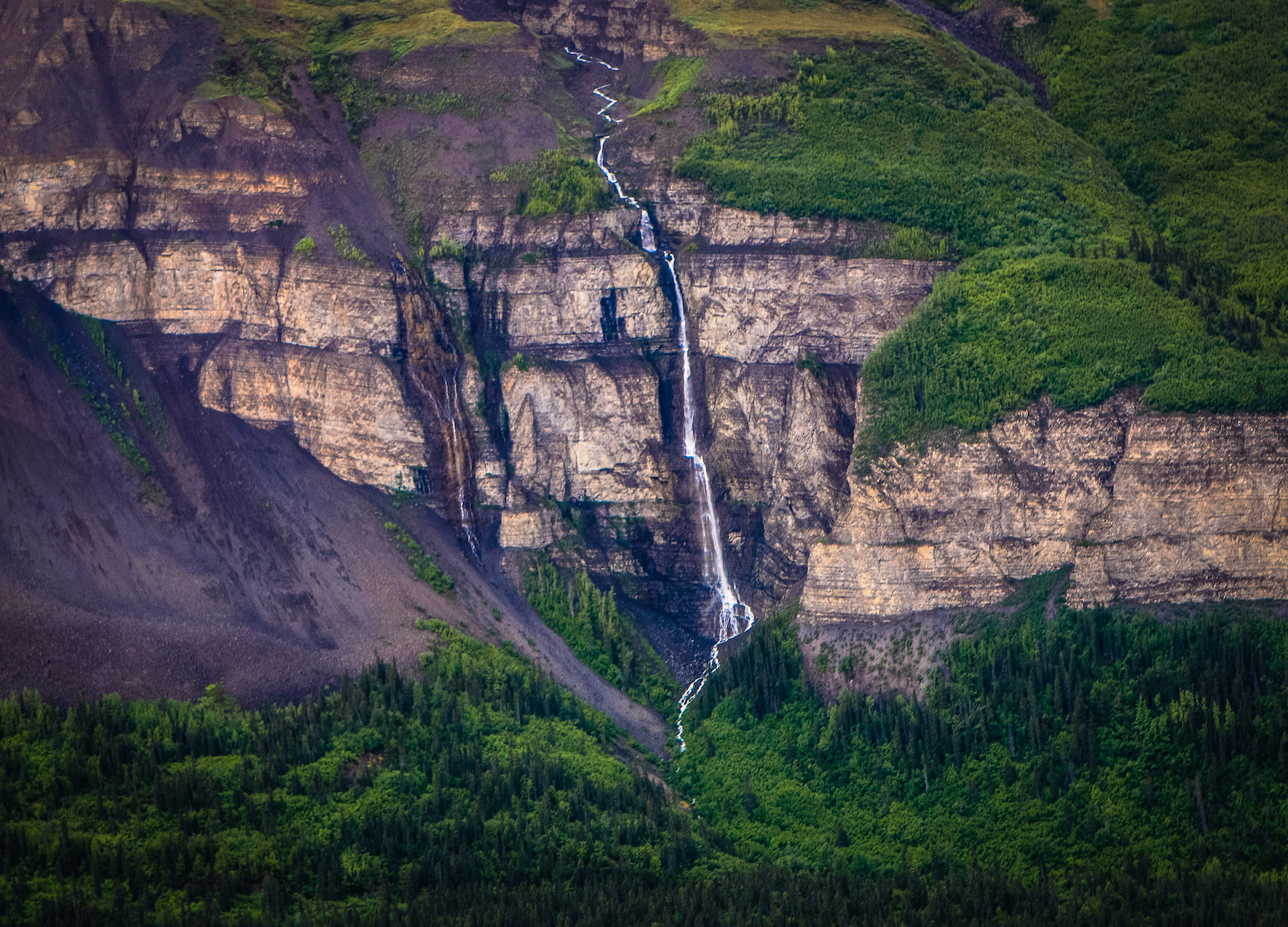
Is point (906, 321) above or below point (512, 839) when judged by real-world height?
above

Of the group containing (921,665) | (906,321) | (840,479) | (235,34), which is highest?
(235,34)

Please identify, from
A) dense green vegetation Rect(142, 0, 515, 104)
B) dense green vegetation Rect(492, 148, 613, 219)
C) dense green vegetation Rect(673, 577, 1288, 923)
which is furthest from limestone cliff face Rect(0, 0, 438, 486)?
dense green vegetation Rect(673, 577, 1288, 923)

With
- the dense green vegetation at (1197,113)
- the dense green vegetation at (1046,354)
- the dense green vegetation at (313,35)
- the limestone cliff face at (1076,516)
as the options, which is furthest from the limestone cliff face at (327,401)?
the dense green vegetation at (1197,113)

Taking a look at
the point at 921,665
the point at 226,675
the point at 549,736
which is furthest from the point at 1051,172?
the point at 226,675

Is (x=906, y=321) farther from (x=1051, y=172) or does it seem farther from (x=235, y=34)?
(x=235, y=34)

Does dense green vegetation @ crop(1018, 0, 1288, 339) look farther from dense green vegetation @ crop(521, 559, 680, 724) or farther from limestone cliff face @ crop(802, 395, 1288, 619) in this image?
dense green vegetation @ crop(521, 559, 680, 724)

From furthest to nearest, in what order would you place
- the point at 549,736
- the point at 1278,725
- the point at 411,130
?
the point at 411,130
the point at 549,736
the point at 1278,725

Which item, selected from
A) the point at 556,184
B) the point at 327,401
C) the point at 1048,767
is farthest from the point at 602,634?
the point at 1048,767

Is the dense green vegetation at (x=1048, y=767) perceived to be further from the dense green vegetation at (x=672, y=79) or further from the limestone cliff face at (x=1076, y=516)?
the dense green vegetation at (x=672, y=79)
